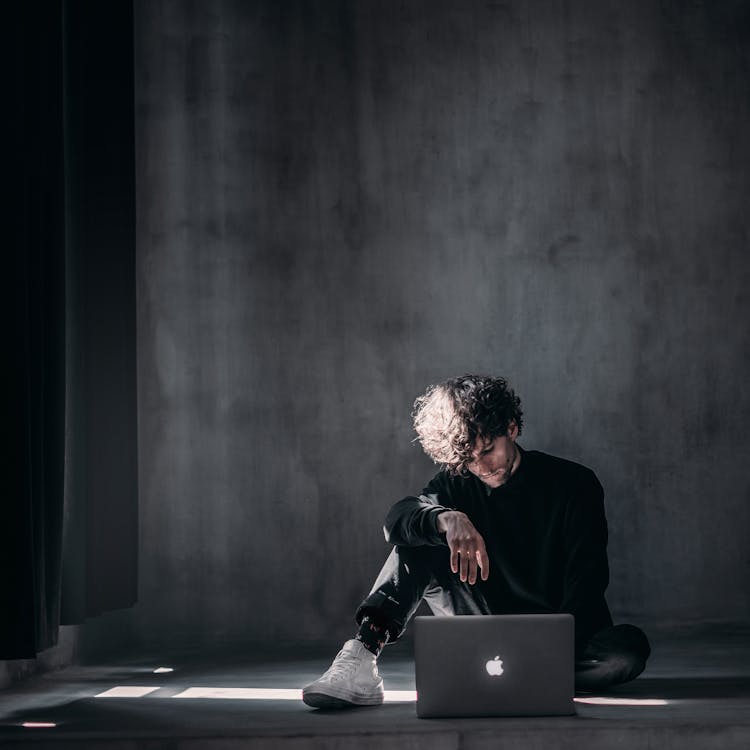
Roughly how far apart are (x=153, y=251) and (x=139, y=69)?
2.15 feet

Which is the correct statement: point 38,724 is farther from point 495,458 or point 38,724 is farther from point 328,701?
point 495,458

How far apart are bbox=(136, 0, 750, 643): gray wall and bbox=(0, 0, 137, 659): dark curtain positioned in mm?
373

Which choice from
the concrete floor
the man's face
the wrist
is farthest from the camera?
the man's face

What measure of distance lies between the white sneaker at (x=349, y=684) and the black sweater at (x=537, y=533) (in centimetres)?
26

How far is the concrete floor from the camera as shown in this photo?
6.01 feet

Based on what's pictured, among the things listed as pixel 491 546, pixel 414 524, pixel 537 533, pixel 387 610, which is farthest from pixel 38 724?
pixel 537 533

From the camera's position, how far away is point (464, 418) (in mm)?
2170

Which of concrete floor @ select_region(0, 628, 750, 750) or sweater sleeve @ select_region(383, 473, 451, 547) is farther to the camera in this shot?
sweater sleeve @ select_region(383, 473, 451, 547)

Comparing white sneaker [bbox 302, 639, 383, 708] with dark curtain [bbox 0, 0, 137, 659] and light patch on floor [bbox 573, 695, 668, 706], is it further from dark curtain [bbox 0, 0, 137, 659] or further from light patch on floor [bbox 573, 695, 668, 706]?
dark curtain [bbox 0, 0, 137, 659]

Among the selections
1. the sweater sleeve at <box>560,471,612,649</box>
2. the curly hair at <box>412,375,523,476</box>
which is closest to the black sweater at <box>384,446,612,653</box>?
the sweater sleeve at <box>560,471,612,649</box>

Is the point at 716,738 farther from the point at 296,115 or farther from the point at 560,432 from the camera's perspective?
the point at 296,115

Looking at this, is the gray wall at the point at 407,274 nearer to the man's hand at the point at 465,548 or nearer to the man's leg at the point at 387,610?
the man's leg at the point at 387,610

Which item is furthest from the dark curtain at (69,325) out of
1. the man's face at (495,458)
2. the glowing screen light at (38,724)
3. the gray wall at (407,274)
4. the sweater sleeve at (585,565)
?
the sweater sleeve at (585,565)

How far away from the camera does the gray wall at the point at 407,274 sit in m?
3.33
